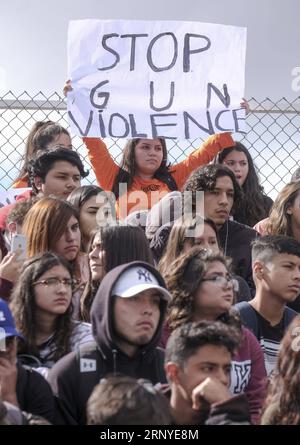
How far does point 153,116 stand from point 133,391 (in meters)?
3.44

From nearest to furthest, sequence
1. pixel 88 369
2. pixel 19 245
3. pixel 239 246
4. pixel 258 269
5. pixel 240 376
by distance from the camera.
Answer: pixel 88 369 < pixel 240 376 < pixel 19 245 < pixel 258 269 < pixel 239 246

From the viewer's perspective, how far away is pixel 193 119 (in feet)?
22.9

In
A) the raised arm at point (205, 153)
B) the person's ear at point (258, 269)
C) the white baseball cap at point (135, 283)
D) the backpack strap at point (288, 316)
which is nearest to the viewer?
the white baseball cap at point (135, 283)

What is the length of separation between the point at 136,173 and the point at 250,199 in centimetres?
74

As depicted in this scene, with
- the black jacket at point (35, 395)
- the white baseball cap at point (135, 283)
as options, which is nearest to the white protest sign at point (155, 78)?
the white baseball cap at point (135, 283)

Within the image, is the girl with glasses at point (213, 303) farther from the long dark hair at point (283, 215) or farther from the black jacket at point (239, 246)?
the long dark hair at point (283, 215)

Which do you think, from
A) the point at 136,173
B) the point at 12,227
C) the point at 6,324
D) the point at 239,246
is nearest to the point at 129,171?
the point at 136,173

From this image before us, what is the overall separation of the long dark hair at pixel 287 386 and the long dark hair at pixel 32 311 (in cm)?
97

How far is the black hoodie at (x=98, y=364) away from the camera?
14.6 feet

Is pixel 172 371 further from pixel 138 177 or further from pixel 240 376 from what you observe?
pixel 138 177

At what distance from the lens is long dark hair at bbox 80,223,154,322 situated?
5352mm

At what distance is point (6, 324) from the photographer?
4551 mm

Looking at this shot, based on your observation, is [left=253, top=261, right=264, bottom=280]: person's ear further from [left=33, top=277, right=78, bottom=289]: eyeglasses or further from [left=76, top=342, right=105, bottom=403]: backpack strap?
[left=76, top=342, right=105, bottom=403]: backpack strap
